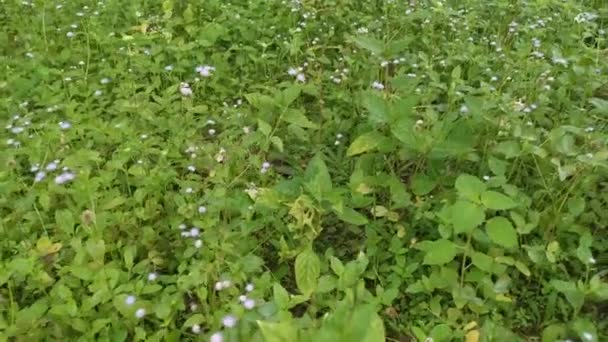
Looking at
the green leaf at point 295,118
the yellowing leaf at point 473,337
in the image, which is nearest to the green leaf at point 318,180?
the green leaf at point 295,118

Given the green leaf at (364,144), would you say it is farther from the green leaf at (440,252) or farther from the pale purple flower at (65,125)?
the pale purple flower at (65,125)

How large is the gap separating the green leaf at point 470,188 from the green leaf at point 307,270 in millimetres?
539

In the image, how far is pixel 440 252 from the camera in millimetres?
2277

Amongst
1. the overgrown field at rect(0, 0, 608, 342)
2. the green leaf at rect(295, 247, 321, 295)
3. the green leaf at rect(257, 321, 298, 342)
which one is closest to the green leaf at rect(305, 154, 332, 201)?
the overgrown field at rect(0, 0, 608, 342)

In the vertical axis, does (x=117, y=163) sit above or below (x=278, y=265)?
above

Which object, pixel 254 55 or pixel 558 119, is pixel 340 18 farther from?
pixel 558 119

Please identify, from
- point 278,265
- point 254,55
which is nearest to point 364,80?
point 254,55

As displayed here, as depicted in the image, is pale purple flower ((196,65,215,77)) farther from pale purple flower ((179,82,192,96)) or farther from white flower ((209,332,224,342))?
white flower ((209,332,224,342))

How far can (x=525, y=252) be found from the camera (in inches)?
96.4

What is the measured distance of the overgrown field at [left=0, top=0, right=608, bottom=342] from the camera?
2.23m

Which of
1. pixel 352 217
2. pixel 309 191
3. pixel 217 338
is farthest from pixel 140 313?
pixel 352 217

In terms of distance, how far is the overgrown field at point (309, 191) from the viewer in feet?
7.32

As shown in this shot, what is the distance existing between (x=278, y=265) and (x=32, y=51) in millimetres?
2210

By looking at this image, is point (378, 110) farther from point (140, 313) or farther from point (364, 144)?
point (140, 313)
